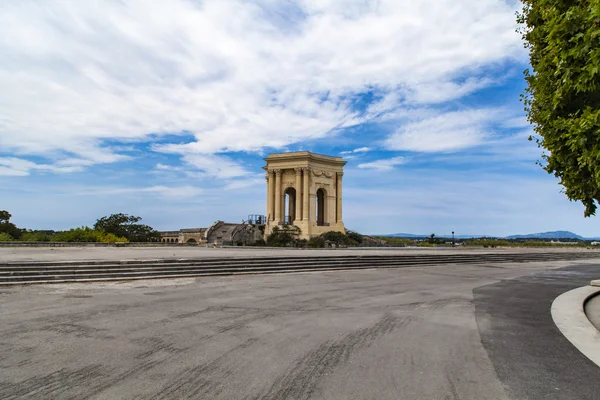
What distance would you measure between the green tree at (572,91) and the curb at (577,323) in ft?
7.55

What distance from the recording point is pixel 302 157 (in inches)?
2087

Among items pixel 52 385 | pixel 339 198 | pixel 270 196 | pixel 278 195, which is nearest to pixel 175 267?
pixel 52 385

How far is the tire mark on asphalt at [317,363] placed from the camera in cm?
455

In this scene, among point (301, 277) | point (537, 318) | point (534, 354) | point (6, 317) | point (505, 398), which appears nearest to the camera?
point (505, 398)

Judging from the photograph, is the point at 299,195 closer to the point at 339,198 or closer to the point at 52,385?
the point at 339,198

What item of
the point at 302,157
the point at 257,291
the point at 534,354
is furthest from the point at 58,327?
the point at 302,157

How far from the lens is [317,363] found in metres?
5.62

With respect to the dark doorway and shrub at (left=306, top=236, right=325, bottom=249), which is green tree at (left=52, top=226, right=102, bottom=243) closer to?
shrub at (left=306, top=236, right=325, bottom=249)

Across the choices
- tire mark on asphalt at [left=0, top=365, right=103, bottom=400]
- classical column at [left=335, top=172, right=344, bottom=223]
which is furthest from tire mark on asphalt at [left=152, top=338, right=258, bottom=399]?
classical column at [left=335, top=172, right=344, bottom=223]

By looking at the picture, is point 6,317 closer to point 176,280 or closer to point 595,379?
point 176,280

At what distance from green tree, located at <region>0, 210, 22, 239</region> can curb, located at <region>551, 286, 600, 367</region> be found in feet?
159

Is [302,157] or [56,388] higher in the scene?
[302,157]

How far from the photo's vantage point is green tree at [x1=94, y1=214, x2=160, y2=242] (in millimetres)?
49594

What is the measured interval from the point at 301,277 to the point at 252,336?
1004 cm
